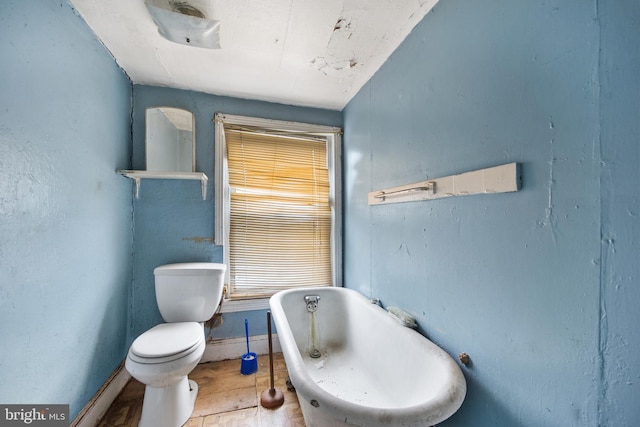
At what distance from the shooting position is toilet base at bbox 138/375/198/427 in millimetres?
1403

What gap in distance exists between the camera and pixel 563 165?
745 millimetres

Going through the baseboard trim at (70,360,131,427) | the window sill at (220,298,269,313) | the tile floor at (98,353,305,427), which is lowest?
the tile floor at (98,353,305,427)

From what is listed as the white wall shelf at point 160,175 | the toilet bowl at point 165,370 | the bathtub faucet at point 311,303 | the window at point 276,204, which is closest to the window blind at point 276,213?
the window at point 276,204

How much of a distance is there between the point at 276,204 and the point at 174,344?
127 centimetres

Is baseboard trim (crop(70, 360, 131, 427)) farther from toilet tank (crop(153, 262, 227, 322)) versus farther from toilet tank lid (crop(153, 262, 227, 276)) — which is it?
toilet tank lid (crop(153, 262, 227, 276))

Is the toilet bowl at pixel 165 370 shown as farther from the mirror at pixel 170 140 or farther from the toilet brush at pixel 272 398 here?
the mirror at pixel 170 140

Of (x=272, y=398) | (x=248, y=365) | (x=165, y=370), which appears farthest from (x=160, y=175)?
(x=272, y=398)

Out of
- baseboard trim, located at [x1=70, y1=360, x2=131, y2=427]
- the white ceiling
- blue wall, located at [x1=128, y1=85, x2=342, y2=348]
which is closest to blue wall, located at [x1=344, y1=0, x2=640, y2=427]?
the white ceiling

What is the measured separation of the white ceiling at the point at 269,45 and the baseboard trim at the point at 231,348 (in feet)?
6.75

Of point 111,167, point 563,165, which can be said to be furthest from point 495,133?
point 111,167

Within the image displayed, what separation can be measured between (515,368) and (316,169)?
1.97m

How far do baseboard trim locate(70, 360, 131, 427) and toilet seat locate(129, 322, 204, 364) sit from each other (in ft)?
1.23

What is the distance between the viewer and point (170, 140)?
2.09 metres

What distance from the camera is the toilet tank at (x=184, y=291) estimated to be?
6.03ft
